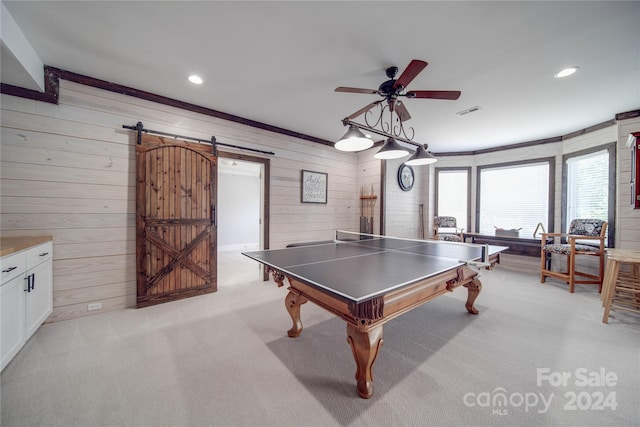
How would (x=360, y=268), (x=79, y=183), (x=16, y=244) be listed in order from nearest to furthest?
(x=360, y=268)
(x=16, y=244)
(x=79, y=183)

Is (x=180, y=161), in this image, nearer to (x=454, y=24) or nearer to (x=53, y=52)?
(x=53, y=52)

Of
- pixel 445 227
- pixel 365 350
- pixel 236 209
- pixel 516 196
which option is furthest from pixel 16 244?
pixel 516 196

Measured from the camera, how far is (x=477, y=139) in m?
4.59

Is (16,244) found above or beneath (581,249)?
above

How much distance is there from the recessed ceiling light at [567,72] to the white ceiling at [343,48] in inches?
3.6

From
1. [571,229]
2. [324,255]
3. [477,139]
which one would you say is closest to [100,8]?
[324,255]

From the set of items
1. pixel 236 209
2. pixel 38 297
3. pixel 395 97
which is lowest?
pixel 38 297

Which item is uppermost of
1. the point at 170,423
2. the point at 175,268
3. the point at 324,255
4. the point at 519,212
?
the point at 519,212

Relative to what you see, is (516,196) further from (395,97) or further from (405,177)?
(395,97)

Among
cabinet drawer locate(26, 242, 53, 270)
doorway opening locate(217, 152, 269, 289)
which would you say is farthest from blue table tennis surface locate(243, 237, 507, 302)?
doorway opening locate(217, 152, 269, 289)

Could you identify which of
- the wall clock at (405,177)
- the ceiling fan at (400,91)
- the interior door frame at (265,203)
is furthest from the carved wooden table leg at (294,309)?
the wall clock at (405,177)

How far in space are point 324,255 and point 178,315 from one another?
6.21ft

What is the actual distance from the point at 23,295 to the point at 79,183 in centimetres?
123

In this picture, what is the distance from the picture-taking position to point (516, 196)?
502 centimetres
